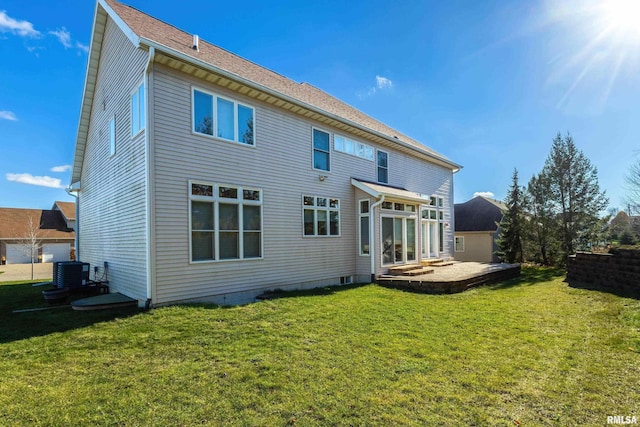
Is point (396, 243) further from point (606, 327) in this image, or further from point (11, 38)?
point (11, 38)

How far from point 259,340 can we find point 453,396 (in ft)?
9.78

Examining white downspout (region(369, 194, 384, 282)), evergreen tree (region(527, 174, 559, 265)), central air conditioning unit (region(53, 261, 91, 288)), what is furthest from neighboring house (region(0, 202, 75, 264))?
evergreen tree (region(527, 174, 559, 265))

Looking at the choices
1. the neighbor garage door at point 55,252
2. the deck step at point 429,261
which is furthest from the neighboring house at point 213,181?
the neighbor garage door at point 55,252

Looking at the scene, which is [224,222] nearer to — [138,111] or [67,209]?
[138,111]

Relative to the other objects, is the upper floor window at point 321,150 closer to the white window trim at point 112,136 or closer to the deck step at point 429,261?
the white window trim at point 112,136

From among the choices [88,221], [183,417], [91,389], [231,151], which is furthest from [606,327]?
[88,221]

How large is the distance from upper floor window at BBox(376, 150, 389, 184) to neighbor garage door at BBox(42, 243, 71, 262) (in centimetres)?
3370

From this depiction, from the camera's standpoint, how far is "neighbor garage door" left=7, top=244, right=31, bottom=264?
2936cm

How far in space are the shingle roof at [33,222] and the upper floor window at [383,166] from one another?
32.9m

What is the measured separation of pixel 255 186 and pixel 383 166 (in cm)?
710

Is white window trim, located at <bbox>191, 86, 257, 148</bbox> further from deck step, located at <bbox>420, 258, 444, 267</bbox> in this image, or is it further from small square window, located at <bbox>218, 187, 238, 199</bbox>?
deck step, located at <bbox>420, 258, 444, 267</bbox>

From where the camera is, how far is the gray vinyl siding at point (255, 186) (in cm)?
716

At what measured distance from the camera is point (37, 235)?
28.7 metres

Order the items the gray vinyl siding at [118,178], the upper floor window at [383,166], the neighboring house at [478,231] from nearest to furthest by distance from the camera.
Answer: the gray vinyl siding at [118,178] < the upper floor window at [383,166] < the neighboring house at [478,231]
